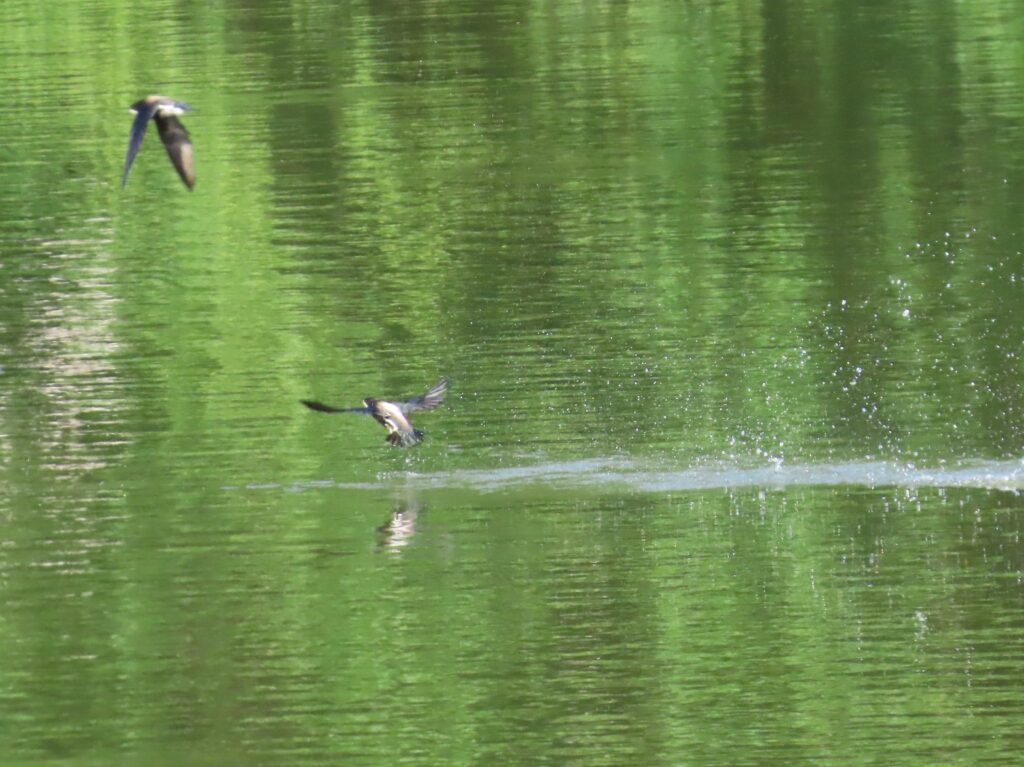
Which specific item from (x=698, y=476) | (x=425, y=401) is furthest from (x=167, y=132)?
(x=698, y=476)

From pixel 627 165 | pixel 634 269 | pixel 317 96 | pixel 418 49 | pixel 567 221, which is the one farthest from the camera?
pixel 418 49

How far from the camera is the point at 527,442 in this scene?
15641 millimetres

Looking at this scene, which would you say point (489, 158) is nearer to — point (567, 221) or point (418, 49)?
point (567, 221)

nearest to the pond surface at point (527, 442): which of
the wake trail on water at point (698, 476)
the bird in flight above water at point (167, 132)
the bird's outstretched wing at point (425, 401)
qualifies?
the wake trail on water at point (698, 476)

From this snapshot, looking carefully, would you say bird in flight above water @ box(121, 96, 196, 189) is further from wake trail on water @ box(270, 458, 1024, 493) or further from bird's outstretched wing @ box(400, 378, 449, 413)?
wake trail on water @ box(270, 458, 1024, 493)

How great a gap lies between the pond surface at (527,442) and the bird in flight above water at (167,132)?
1968mm

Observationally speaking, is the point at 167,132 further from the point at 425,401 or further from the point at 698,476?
the point at 698,476

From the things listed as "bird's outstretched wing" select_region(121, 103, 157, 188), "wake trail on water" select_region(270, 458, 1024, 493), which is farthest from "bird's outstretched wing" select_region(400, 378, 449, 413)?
"bird's outstretched wing" select_region(121, 103, 157, 188)

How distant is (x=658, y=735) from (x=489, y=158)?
61.7 feet

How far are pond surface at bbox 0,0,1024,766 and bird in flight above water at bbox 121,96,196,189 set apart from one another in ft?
6.46

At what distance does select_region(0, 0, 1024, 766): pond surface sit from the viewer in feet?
37.6

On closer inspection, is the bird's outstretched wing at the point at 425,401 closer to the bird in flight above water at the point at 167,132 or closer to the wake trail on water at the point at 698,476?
the wake trail on water at the point at 698,476

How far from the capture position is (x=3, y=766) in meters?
11.0

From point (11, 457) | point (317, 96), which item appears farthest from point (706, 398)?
point (317, 96)
